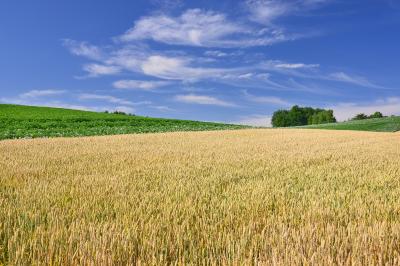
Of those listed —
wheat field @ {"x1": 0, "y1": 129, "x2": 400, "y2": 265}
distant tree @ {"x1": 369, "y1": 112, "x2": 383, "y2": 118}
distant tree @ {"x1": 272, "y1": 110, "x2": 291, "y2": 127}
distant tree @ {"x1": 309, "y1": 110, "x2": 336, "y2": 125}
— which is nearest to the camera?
wheat field @ {"x1": 0, "y1": 129, "x2": 400, "y2": 265}

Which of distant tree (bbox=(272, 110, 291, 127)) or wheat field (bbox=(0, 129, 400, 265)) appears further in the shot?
distant tree (bbox=(272, 110, 291, 127))

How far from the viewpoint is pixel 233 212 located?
506 cm

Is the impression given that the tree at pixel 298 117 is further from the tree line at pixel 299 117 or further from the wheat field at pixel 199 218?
the wheat field at pixel 199 218

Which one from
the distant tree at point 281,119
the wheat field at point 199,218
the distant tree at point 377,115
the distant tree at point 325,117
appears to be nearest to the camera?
the wheat field at point 199,218

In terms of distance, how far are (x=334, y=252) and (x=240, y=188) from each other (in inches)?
123

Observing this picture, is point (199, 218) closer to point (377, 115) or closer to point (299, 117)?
point (377, 115)

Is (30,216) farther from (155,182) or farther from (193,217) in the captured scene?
(155,182)

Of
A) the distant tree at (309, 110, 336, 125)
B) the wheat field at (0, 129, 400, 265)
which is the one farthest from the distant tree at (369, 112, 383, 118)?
the wheat field at (0, 129, 400, 265)

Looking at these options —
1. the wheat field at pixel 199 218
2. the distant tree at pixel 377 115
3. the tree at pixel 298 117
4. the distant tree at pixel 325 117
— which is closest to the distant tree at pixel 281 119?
the tree at pixel 298 117

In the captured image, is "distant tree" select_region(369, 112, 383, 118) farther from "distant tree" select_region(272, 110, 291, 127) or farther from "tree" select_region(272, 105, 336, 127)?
"distant tree" select_region(272, 110, 291, 127)

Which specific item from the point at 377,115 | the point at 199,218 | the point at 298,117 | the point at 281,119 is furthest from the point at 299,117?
the point at 199,218

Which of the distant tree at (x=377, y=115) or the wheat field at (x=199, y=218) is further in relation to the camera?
the distant tree at (x=377, y=115)

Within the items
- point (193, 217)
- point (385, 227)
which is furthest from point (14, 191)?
point (385, 227)

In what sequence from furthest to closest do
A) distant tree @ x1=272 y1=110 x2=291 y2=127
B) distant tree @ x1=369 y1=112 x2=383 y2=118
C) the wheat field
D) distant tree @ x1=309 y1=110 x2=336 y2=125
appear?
distant tree @ x1=272 y1=110 x2=291 y2=127 < distant tree @ x1=309 y1=110 x2=336 y2=125 < distant tree @ x1=369 y1=112 x2=383 y2=118 < the wheat field
